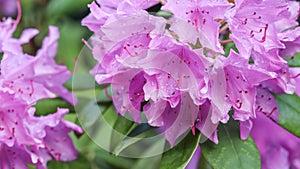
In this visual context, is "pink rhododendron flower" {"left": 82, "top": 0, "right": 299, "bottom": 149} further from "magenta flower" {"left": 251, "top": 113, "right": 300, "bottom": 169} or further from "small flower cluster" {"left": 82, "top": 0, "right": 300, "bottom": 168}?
"magenta flower" {"left": 251, "top": 113, "right": 300, "bottom": 169}

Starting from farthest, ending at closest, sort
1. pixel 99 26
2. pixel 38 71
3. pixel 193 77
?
pixel 38 71, pixel 99 26, pixel 193 77

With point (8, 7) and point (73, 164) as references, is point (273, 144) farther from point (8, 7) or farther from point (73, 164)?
point (8, 7)

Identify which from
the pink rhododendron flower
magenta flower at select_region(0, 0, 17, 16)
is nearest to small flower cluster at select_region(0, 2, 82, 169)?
the pink rhododendron flower

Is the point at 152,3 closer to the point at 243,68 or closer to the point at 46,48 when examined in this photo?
the point at 243,68

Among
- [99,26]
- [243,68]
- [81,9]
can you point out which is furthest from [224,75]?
[81,9]

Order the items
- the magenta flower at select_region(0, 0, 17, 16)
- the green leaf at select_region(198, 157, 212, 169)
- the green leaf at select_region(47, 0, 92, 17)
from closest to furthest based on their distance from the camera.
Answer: the green leaf at select_region(198, 157, 212, 169)
the green leaf at select_region(47, 0, 92, 17)
the magenta flower at select_region(0, 0, 17, 16)
